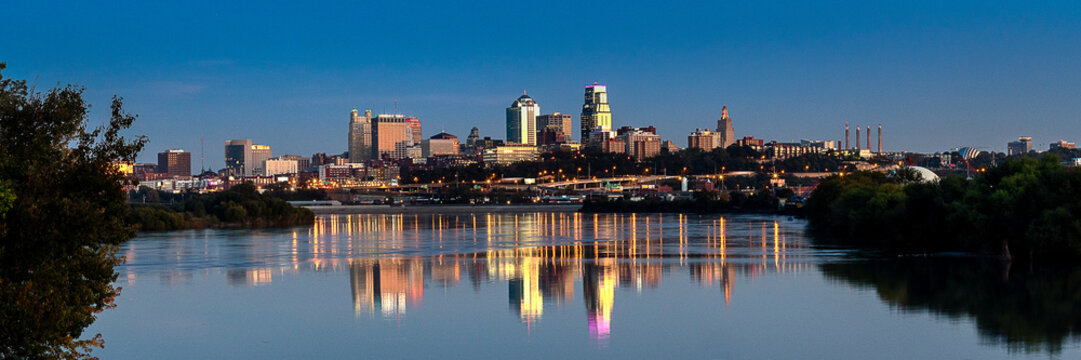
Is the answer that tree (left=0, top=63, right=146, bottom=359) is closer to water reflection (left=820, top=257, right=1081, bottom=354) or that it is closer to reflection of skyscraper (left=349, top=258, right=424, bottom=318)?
reflection of skyscraper (left=349, top=258, right=424, bottom=318)

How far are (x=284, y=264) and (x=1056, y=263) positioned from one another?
24.5m

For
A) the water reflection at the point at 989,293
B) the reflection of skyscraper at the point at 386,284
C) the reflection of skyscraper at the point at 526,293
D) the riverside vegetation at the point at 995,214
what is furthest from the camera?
the riverside vegetation at the point at 995,214

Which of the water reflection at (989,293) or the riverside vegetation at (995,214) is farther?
the riverside vegetation at (995,214)

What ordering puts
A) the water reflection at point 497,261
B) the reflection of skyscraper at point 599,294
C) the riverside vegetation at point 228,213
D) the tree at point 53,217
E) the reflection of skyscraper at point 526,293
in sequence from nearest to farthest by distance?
the tree at point 53,217 < the reflection of skyscraper at point 599,294 < the reflection of skyscraper at point 526,293 < the water reflection at point 497,261 < the riverside vegetation at point 228,213

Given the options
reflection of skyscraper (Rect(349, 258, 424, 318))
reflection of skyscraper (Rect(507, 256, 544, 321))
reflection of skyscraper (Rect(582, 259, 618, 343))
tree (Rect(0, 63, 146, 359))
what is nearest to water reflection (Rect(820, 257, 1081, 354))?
reflection of skyscraper (Rect(582, 259, 618, 343))

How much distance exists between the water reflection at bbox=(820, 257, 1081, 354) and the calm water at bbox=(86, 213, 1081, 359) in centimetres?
6

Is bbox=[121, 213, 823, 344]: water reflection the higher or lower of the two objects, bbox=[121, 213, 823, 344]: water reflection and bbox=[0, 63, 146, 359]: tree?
the lower

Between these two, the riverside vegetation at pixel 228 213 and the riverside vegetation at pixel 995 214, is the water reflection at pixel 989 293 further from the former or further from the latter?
the riverside vegetation at pixel 228 213

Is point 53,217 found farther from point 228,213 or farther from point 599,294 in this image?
point 228,213

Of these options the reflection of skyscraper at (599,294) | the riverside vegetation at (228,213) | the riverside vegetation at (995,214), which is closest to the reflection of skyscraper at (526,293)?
the reflection of skyscraper at (599,294)

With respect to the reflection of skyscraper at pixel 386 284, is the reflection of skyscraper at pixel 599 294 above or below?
below

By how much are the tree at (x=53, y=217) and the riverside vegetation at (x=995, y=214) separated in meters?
25.7

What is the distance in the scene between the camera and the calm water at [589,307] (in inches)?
765

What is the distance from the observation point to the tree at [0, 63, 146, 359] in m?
12.7
